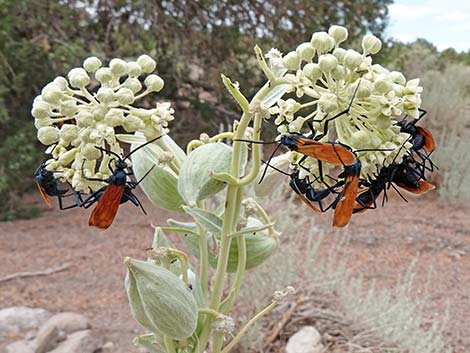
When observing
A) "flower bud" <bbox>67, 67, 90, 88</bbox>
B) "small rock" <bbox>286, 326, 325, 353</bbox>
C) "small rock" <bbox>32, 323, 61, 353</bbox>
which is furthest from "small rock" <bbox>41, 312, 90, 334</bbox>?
"flower bud" <bbox>67, 67, 90, 88</bbox>

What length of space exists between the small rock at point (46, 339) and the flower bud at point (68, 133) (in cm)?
195

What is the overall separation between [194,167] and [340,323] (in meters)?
1.85

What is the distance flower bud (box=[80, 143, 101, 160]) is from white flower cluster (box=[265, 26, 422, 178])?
0.16 meters

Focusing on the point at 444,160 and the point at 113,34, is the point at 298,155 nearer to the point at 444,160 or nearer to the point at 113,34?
the point at 113,34

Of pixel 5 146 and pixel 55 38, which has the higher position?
pixel 55 38

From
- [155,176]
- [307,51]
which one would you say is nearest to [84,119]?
[155,176]

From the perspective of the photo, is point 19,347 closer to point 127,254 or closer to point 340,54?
point 127,254

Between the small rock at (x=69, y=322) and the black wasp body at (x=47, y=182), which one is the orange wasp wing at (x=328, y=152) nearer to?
the black wasp body at (x=47, y=182)

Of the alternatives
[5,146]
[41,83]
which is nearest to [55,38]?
[41,83]

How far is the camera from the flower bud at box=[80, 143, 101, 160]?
1.98ft

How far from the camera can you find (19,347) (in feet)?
7.98

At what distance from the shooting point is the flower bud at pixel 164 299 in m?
0.64

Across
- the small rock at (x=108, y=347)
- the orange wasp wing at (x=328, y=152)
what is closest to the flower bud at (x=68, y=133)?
the orange wasp wing at (x=328, y=152)

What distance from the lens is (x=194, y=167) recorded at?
2.09 feet
